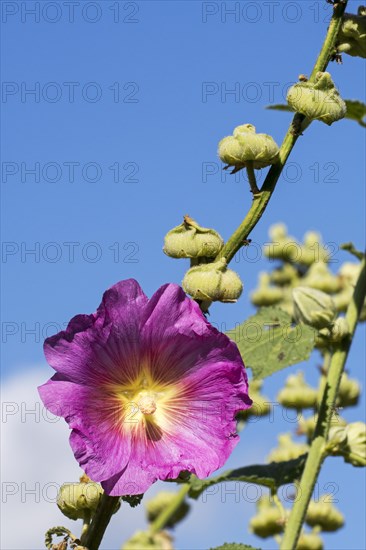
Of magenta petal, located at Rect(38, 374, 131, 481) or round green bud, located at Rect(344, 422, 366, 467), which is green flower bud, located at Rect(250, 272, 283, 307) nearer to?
round green bud, located at Rect(344, 422, 366, 467)

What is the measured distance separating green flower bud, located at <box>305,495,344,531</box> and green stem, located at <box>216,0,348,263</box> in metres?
3.68

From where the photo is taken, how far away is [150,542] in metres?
2.29

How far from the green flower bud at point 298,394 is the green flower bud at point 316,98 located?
3122 mm

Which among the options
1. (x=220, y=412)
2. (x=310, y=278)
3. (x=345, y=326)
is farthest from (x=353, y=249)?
(x=310, y=278)

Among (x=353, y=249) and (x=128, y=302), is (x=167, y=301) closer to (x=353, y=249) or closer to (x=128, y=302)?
(x=128, y=302)

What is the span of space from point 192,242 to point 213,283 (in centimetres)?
9

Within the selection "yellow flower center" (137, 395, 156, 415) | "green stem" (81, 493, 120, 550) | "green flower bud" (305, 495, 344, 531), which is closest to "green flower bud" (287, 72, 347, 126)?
"yellow flower center" (137, 395, 156, 415)

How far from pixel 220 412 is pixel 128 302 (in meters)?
0.22

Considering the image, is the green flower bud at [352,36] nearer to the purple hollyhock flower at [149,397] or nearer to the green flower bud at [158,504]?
the purple hollyhock flower at [149,397]

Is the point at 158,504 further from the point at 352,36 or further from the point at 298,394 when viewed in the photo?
the point at 352,36

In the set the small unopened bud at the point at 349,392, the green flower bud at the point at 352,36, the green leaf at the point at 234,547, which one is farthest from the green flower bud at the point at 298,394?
the green flower bud at the point at 352,36

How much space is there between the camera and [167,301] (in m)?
1.50

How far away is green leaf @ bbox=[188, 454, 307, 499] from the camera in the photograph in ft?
8.94

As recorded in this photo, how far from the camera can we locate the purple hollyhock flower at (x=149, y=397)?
1.47 m
